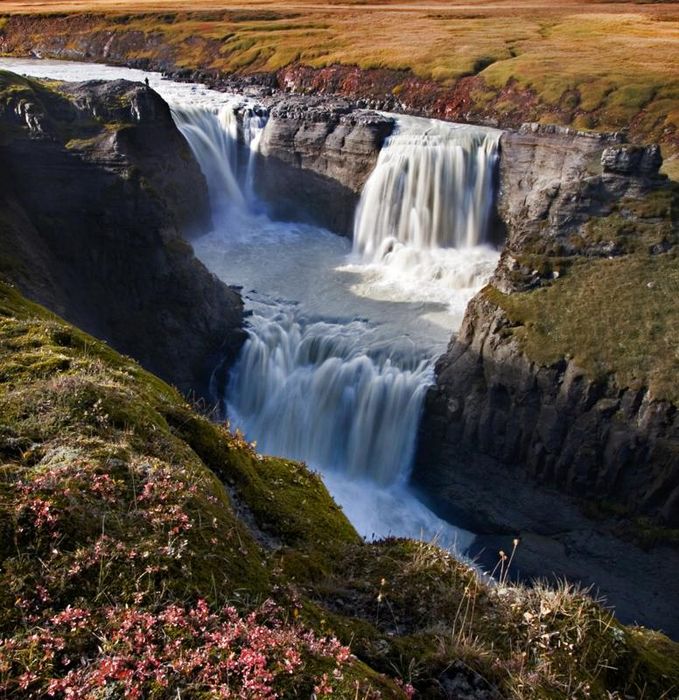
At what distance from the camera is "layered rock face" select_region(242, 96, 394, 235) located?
50.2 meters

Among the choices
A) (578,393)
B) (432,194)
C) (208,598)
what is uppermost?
(208,598)

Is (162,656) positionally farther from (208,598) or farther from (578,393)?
(578,393)

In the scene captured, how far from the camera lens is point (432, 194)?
45.7 metres

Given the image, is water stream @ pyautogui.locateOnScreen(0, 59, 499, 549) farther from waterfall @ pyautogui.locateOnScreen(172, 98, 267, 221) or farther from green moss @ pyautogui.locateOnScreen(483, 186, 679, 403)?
green moss @ pyautogui.locateOnScreen(483, 186, 679, 403)

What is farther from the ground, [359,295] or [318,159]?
[318,159]

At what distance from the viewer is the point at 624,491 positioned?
2658cm

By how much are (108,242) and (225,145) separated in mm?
23647

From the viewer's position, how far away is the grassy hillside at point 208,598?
461 centimetres

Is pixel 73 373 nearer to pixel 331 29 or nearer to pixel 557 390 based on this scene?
pixel 557 390

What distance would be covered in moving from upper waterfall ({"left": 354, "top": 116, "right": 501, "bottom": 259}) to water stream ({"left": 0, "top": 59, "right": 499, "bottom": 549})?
0.09 metres

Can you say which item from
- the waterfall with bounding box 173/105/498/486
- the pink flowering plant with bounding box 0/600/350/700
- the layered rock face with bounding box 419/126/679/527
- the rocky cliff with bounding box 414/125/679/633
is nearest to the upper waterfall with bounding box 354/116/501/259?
the waterfall with bounding box 173/105/498/486

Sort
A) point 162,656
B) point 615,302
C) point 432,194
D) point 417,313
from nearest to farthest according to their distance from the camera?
point 162,656 → point 615,302 → point 417,313 → point 432,194

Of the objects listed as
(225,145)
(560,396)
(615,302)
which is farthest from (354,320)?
(225,145)

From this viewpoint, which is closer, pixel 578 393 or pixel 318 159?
pixel 578 393
